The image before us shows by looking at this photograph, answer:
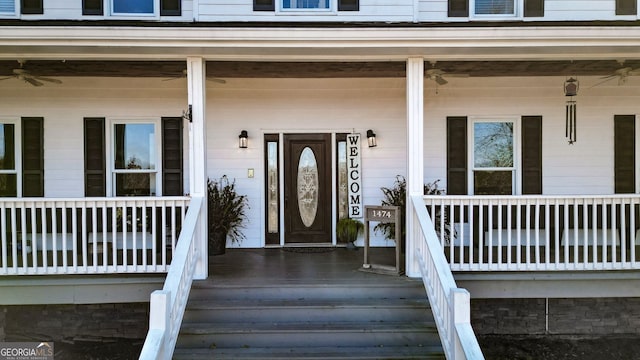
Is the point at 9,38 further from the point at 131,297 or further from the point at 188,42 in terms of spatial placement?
the point at 131,297

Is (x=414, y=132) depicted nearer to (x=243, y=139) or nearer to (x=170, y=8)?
(x=243, y=139)

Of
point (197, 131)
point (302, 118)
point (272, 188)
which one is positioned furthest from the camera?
point (272, 188)

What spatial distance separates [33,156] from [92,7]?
2550 millimetres

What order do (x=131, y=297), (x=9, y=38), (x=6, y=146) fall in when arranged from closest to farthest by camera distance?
(x=9, y=38), (x=131, y=297), (x=6, y=146)

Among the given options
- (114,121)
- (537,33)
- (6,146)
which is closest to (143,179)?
(114,121)

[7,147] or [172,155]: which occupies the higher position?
[7,147]

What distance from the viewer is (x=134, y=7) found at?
6.38 metres

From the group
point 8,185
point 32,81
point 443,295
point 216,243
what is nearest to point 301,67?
point 216,243

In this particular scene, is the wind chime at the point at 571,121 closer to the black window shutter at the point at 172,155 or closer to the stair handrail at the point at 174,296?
the stair handrail at the point at 174,296

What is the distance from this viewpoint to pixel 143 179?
7.32m

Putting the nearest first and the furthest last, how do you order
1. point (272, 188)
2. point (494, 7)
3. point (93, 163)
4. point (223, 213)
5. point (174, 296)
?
1. point (174, 296)
2. point (494, 7)
3. point (223, 213)
4. point (93, 163)
5. point (272, 188)

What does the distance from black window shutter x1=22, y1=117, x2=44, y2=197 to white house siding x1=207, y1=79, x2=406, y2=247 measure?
256cm

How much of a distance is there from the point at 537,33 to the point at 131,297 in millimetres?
5489

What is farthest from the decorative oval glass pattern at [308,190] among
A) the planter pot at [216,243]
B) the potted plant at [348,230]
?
the planter pot at [216,243]
